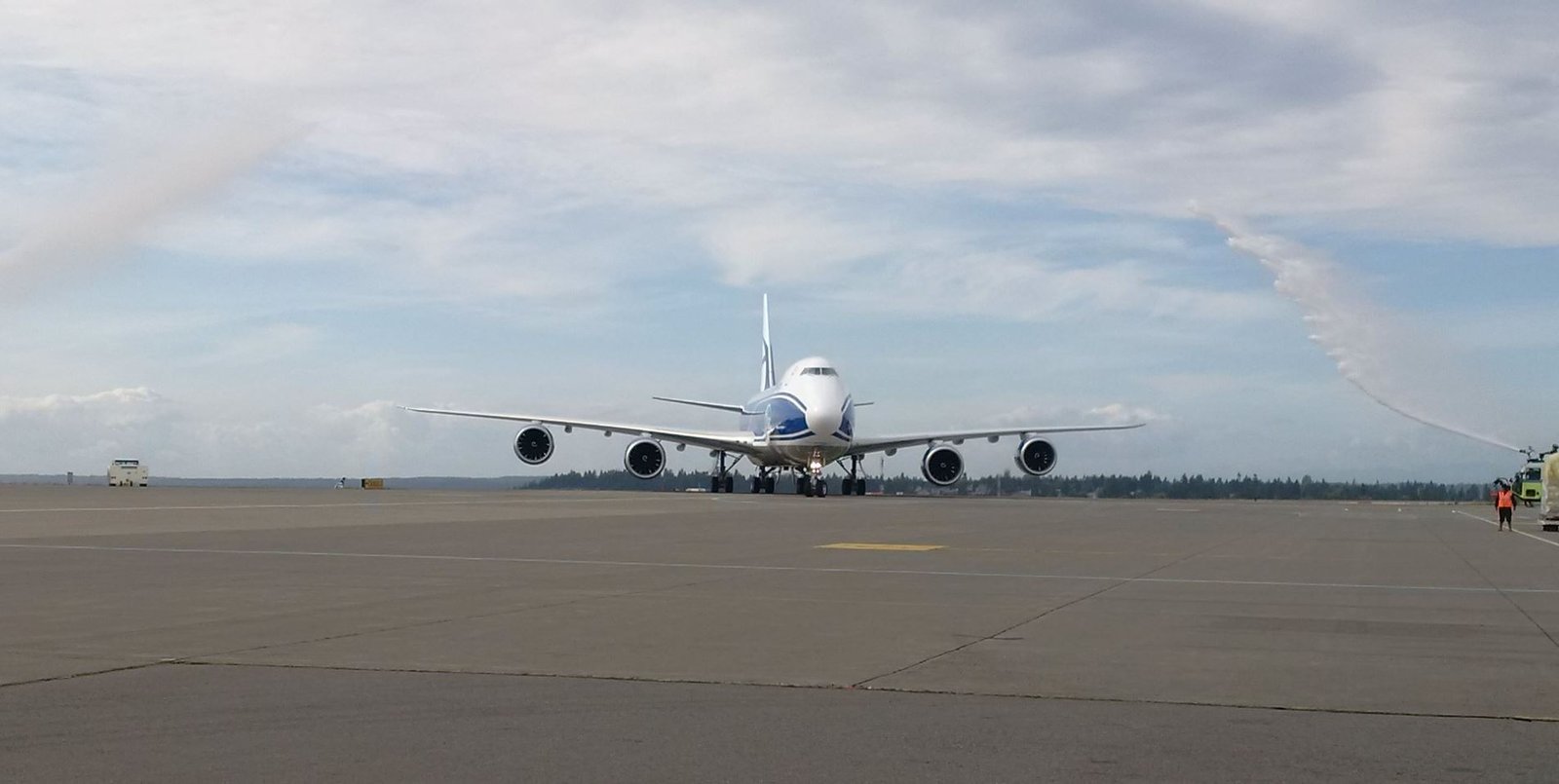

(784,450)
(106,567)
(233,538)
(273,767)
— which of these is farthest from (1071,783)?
(784,450)

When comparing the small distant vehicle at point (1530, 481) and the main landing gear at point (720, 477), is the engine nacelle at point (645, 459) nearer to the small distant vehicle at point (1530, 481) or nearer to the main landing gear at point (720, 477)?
→ the main landing gear at point (720, 477)

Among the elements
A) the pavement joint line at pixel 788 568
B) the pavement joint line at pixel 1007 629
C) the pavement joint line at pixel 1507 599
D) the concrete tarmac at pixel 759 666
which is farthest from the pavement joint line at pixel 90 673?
the pavement joint line at pixel 1507 599

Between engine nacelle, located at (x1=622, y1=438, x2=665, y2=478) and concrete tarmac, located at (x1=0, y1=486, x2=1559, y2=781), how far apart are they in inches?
1865

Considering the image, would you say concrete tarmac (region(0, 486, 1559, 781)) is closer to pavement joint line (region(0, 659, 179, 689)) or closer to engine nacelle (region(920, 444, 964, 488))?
pavement joint line (region(0, 659, 179, 689))

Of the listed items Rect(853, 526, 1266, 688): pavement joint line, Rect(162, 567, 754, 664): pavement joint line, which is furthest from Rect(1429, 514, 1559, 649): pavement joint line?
Rect(162, 567, 754, 664): pavement joint line

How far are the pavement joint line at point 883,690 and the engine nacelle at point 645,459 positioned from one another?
59.3 m

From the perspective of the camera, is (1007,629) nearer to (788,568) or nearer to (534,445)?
(788,568)

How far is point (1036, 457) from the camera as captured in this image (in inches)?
2702

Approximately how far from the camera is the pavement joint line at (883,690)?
8.50 meters

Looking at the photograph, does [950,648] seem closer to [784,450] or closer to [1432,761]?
[1432,761]

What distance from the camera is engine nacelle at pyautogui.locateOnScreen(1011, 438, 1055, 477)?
6838cm

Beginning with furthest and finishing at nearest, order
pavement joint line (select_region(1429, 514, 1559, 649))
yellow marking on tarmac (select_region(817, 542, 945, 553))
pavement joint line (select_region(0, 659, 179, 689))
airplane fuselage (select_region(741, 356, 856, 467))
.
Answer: airplane fuselage (select_region(741, 356, 856, 467)), yellow marking on tarmac (select_region(817, 542, 945, 553)), pavement joint line (select_region(1429, 514, 1559, 649)), pavement joint line (select_region(0, 659, 179, 689))

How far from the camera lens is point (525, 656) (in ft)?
34.3

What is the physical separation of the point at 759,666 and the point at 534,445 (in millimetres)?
59193
